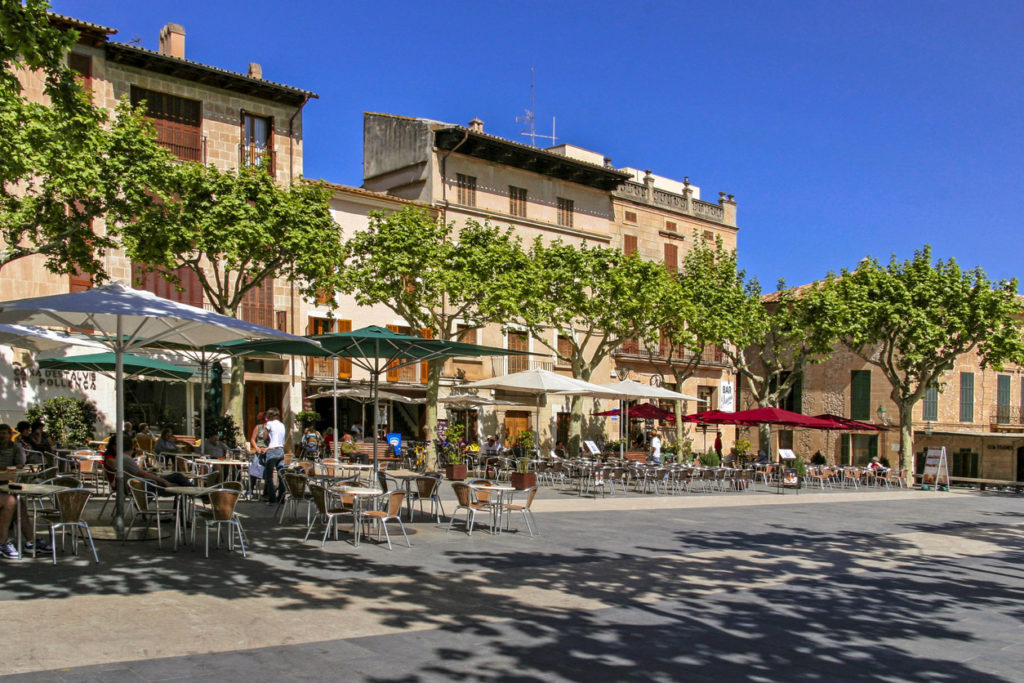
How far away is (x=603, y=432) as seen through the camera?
37.9 meters

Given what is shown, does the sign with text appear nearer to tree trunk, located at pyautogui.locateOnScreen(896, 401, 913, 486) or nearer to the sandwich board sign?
tree trunk, located at pyautogui.locateOnScreen(896, 401, 913, 486)

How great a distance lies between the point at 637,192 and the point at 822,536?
27377 millimetres

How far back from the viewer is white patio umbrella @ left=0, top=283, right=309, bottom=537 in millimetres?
9656

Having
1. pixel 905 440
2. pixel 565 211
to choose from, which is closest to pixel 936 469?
pixel 905 440

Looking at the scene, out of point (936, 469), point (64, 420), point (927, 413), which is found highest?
point (64, 420)

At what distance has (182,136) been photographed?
27.3 metres

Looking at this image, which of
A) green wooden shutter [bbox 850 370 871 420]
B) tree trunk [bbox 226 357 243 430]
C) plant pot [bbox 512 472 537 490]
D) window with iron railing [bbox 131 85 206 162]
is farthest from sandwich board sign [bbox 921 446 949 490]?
window with iron railing [bbox 131 85 206 162]

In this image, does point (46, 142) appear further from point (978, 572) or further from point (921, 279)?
point (921, 279)

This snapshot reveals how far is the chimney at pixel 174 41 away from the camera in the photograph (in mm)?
28656

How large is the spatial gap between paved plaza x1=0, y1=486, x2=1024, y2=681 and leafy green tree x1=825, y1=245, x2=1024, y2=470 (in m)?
19.1

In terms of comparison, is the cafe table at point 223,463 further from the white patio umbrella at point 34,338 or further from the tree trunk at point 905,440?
the tree trunk at point 905,440

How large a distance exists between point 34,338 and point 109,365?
7.80 ft

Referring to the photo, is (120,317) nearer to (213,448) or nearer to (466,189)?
(213,448)

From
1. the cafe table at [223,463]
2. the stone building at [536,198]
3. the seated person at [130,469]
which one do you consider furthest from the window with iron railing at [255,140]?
the seated person at [130,469]
